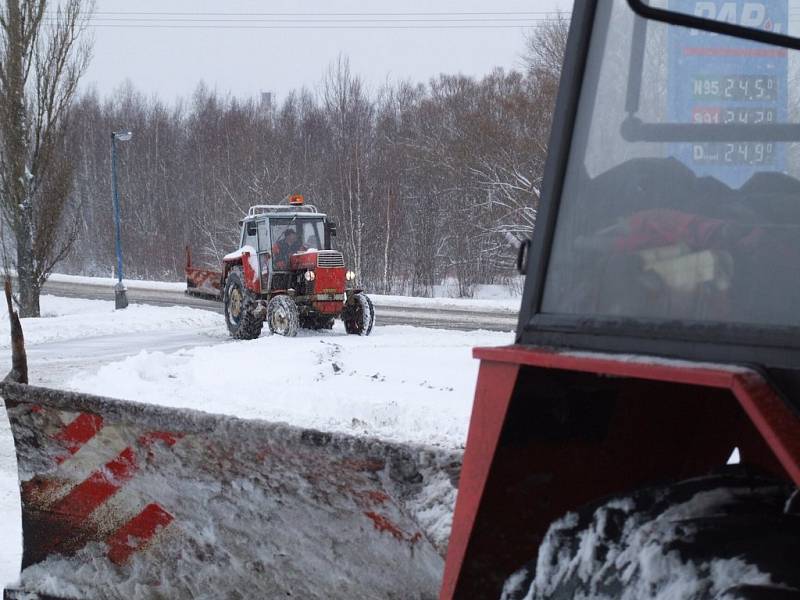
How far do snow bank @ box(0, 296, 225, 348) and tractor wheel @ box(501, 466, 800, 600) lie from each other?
15.7m

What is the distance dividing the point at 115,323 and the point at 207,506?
16.8m

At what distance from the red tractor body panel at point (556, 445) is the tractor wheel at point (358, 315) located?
13.1m

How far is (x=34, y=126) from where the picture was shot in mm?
20438

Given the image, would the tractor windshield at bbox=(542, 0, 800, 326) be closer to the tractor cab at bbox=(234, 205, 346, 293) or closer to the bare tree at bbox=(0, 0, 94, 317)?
the tractor cab at bbox=(234, 205, 346, 293)

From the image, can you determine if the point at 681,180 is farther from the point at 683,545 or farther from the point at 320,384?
the point at 320,384

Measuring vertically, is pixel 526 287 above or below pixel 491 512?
above

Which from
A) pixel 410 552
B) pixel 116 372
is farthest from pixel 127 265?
pixel 410 552

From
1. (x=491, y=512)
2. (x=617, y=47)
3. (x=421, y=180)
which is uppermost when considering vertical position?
(x=421, y=180)

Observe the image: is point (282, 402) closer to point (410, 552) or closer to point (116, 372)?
point (116, 372)

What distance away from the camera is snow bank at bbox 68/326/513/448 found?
27.2 feet

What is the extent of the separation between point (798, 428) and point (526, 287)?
62cm

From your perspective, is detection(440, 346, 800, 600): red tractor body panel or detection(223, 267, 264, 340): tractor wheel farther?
detection(223, 267, 264, 340): tractor wheel

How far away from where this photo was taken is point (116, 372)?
10969 millimetres

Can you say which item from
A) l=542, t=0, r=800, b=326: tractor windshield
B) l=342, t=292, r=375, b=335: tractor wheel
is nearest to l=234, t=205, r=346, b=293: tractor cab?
l=342, t=292, r=375, b=335: tractor wheel
